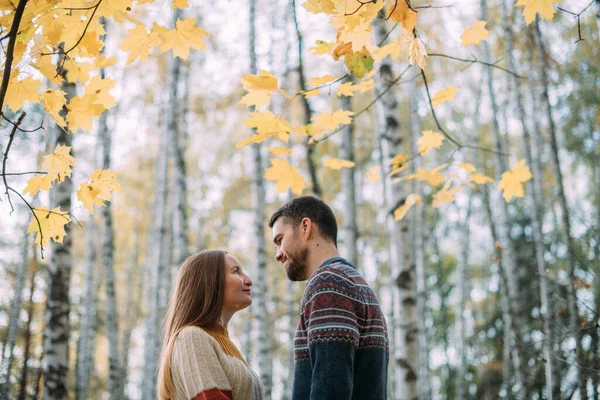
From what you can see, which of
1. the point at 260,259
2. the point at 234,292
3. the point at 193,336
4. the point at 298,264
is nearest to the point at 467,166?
the point at 298,264

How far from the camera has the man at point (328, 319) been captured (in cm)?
147

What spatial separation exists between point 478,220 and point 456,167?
12.4m

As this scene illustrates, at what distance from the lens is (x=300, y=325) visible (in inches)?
65.2

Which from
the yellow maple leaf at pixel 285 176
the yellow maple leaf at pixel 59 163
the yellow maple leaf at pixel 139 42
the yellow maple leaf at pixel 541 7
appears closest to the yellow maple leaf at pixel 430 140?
the yellow maple leaf at pixel 285 176

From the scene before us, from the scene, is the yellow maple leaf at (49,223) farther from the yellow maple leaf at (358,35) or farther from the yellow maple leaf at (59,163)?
the yellow maple leaf at (358,35)

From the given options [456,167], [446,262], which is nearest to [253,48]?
[456,167]

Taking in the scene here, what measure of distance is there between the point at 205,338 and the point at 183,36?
3.76 feet

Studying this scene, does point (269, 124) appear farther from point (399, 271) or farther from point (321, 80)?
point (399, 271)

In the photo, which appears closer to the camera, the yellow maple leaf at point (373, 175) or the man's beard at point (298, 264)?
the man's beard at point (298, 264)

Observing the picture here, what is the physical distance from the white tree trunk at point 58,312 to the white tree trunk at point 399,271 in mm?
1910

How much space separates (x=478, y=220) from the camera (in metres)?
14.2

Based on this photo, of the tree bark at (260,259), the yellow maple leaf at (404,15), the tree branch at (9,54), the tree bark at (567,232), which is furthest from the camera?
the tree bark at (260,259)

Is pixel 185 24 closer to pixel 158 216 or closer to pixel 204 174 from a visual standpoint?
pixel 158 216

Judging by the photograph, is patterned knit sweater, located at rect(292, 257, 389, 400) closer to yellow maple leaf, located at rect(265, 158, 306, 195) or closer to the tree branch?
yellow maple leaf, located at rect(265, 158, 306, 195)
